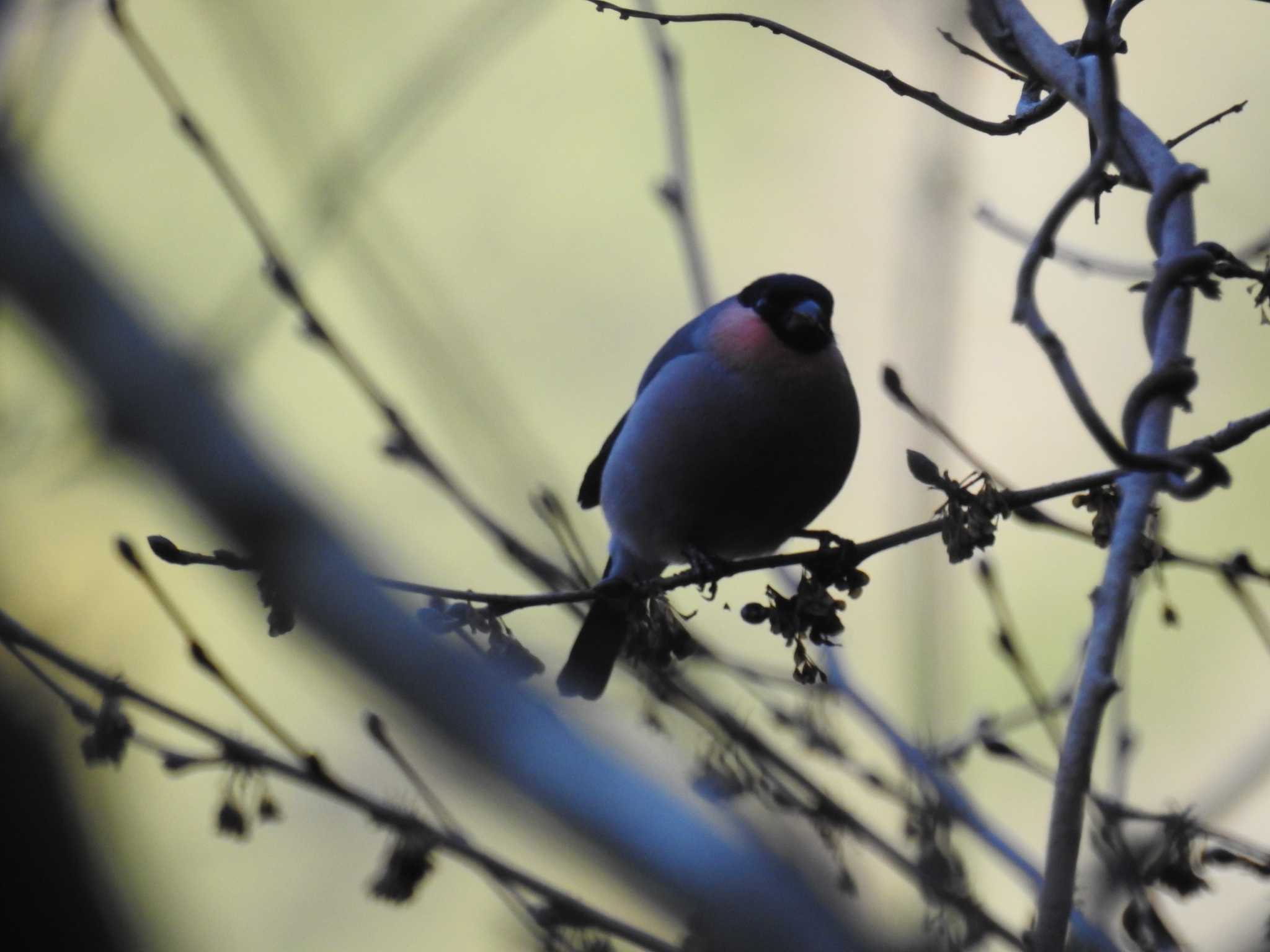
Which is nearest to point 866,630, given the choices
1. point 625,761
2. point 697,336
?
point 697,336

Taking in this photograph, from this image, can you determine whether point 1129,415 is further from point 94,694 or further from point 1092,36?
point 94,694

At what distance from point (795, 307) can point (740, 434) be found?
40 centimetres

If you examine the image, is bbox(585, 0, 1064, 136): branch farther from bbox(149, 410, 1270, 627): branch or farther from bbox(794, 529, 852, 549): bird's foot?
bbox(794, 529, 852, 549): bird's foot

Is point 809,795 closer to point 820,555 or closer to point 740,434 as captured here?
point 820,555

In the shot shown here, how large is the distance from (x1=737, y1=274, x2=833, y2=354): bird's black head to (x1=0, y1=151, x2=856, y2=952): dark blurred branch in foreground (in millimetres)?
2700

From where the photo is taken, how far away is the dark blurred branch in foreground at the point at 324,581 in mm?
976

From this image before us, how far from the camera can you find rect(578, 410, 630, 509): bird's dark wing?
4.38 metres

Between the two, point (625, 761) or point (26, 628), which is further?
point (26, 628)

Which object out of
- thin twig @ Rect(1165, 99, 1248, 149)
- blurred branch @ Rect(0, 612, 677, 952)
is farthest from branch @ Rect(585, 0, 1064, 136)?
blurred branch @ Rect(0, 612, 677, 952)

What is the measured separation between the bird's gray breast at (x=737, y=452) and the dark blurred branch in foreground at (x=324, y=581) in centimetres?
252

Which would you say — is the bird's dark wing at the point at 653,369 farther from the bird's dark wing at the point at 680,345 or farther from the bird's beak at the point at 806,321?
the bird's beak at the point at 806,321

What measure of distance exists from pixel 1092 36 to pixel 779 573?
156 cm

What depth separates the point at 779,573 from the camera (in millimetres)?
3164

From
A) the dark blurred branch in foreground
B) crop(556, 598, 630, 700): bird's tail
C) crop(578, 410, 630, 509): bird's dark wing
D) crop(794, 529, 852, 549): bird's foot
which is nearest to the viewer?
the dark blurred branch in foreground
